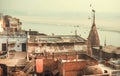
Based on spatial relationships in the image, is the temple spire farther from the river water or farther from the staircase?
the staircase

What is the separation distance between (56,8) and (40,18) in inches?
332

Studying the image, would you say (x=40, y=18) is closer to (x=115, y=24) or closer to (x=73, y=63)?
(x=115, y=24)

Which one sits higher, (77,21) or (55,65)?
(77,21)

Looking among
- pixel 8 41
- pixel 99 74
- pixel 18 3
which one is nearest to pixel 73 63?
pixel 99 74

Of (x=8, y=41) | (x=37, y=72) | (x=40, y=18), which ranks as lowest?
(x=37, y=72)

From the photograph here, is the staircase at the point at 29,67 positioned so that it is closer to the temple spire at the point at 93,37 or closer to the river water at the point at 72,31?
the temple spire at the point at 93,37

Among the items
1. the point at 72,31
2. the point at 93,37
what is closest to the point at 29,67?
the point at 93,37

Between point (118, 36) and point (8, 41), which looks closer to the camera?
point (8, 41)

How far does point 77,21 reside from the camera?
25.8 metres

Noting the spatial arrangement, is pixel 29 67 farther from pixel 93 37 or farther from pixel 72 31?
pixel 72 31

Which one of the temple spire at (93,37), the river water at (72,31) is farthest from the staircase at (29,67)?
the river water at (72,31)

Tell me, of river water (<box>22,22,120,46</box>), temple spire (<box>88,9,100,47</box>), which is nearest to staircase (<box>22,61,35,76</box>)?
temple spire (<box>88,9,100,47</box>)

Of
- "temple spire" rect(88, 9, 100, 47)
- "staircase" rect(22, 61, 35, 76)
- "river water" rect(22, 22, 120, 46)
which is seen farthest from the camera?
"river water" rect(22, 22, 120, 46)

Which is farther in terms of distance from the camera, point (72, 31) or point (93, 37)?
point (72, 31)
